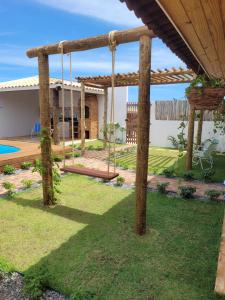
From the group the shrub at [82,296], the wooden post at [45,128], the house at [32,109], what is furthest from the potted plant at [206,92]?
the house at [32,109]

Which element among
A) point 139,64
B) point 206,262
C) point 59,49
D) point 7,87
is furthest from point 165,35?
point 7,87

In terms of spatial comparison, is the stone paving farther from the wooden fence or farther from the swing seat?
the wooden fence

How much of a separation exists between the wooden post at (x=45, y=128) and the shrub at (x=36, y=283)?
223cm

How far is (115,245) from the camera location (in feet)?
11.1

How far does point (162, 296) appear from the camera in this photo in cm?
247

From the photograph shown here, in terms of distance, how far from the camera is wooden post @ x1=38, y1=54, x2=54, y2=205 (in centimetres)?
442

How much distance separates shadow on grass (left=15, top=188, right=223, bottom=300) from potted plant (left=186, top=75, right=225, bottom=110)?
204cm

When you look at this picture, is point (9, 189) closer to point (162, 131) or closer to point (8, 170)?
point (8, 170)

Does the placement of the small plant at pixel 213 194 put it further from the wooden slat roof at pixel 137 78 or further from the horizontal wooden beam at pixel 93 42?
the wooden slat roof at pixel 137 78

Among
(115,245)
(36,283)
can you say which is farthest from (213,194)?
(36,283)

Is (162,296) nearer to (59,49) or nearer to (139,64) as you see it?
(139,64)

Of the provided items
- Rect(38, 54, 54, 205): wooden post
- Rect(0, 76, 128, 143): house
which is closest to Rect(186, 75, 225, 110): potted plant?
Rect(38, 54, 54, 205): wooden post

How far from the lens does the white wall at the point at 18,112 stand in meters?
14.8

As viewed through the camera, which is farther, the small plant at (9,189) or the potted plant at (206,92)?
the small plant at (9,189)
